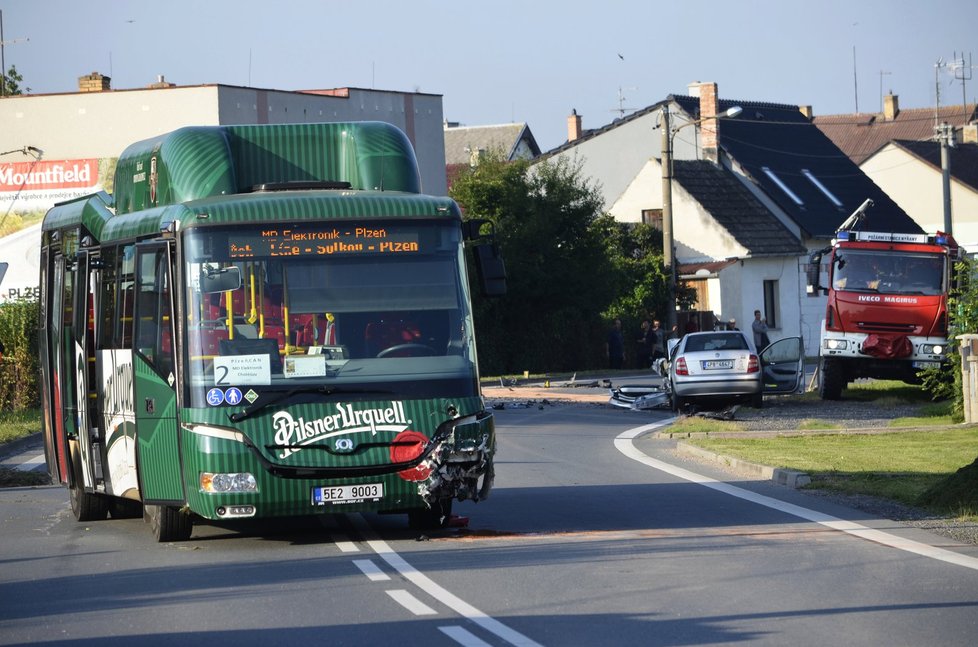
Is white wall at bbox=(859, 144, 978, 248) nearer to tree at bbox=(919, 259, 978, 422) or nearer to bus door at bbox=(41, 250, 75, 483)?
tree at bbox=(919, 259, 978, 422)

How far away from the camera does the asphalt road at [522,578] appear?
840 centimetres

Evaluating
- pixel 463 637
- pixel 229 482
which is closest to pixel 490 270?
pixel 229 482

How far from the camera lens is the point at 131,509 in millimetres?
15211

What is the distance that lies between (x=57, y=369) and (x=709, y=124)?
53.5m

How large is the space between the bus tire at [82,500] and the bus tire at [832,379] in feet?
63.3

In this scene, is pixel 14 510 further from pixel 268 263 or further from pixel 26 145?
pixel 26 145

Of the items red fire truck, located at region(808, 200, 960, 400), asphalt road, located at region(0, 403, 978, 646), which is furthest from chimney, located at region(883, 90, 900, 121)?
asphalt road, located at region(0, 403, 978, 646)

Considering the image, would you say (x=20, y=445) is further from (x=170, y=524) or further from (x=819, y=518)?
(x=819, y=518)

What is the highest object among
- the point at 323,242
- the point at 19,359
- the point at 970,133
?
the point at 970,133

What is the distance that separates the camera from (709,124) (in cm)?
6600

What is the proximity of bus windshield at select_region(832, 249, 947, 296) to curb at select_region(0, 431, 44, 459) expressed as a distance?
15.9m

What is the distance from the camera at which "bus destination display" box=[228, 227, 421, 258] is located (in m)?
11.8

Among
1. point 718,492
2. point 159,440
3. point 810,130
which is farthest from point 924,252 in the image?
point 810,130

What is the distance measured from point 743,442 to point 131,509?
9.32 m
